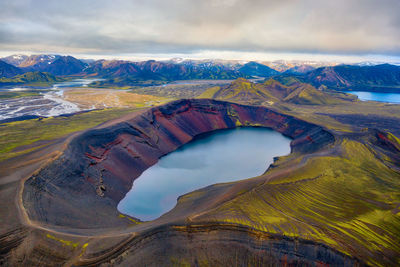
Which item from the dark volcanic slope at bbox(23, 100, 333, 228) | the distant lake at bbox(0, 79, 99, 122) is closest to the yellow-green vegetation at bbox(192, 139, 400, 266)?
the dark volcanic slope at bbox(23, 100, 333, 228)

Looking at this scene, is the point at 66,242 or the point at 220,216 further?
the point at 220,216

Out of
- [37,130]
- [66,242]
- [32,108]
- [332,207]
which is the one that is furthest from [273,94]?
[66,242]

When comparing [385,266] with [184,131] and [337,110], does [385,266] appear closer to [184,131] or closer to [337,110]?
[184,131]

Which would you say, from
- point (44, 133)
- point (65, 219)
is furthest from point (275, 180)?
point (44, 133)

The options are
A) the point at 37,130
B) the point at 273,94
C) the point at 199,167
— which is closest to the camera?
the point at 199,167

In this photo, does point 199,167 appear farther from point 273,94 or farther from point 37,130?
point 273,94

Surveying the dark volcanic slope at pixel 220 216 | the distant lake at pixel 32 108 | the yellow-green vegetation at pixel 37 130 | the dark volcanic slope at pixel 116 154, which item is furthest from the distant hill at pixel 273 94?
the dark volcanic slope at pixel 220 216

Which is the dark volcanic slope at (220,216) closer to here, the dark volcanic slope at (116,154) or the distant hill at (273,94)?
the dark volcanic slope at (116,154)
